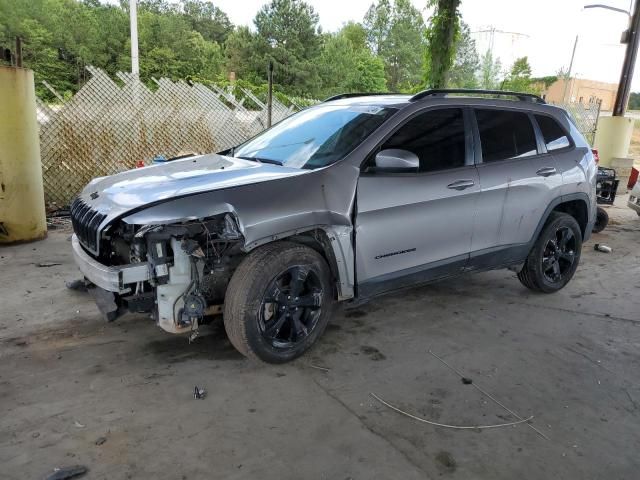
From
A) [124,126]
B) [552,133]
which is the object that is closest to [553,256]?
[552,133]

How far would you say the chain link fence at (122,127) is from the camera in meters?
8.17

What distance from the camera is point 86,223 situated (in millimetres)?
3246

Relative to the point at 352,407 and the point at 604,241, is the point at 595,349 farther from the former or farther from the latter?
the point at 604,241

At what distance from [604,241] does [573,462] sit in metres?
6.15

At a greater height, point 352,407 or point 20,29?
point 20,29

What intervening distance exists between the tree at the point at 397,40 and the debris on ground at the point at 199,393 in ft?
206

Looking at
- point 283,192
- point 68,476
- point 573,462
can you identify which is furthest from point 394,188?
point 68,476

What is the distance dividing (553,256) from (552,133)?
1.21 meters

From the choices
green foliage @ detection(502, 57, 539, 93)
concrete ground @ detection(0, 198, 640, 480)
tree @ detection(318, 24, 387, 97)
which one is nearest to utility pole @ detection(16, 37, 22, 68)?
concrete ground @ detection(0, 198, 640, 480)

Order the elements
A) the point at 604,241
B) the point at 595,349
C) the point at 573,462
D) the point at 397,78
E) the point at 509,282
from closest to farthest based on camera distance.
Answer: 1. the point at 573,462
2. the point at 595,349
3. the point at 509,282
4. the point at 604,241
5. the point at 397,78

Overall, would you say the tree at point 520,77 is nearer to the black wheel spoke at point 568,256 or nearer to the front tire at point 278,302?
the black wheel spoke at point 568,256

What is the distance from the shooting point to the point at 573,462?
2.67 meters

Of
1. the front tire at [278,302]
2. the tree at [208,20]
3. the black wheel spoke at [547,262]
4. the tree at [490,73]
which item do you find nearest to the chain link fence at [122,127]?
the front tire at [278,302]

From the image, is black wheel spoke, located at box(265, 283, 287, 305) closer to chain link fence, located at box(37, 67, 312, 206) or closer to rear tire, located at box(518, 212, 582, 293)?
rear tire, located at box(518, 212, 582, 293)
